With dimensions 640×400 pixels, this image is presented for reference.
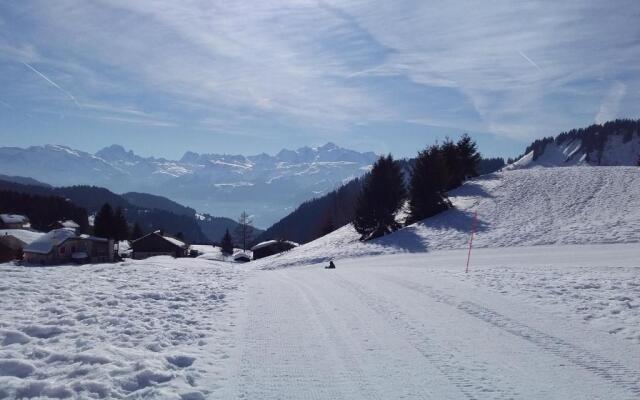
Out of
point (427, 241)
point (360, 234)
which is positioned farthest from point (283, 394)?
point (360, 234)

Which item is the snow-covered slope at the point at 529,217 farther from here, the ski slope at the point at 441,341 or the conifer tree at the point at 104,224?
the conifer tree at the point at 104,224

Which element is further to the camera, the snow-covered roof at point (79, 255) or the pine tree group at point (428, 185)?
the snow-covered roof at point (79, 255)

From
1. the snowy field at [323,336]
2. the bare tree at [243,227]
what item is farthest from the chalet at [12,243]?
the snowy field at [323,336]

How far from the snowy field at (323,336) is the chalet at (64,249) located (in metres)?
36.5

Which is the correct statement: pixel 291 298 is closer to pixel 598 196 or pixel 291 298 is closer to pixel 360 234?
pixel 360 234

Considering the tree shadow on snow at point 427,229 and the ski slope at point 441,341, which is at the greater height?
the tree shadow on snow at point 427,229

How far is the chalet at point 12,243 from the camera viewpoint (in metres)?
53.1

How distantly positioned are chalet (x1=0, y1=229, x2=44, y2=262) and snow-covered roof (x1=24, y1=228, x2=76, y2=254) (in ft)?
20.6

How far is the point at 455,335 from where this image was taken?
8.68m

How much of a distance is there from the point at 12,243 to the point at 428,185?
199ft

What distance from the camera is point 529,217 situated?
3916 centimetres

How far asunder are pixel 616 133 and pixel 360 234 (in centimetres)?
19106

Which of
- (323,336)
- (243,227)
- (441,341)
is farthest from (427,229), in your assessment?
(243,227)

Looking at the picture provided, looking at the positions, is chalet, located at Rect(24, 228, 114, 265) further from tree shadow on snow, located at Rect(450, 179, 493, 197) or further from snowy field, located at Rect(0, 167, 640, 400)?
tree shadow on snow, located at Rect(450, 179, 493, 197)
